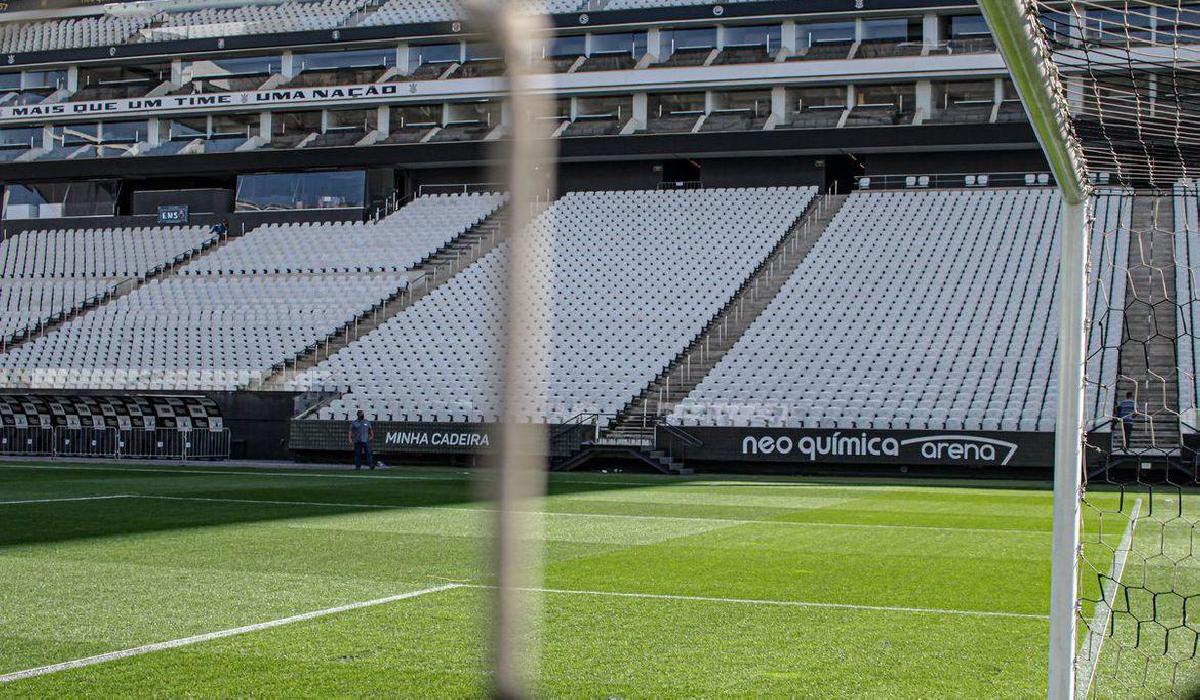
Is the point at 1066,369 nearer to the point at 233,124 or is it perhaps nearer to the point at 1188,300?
the point at 1188,300

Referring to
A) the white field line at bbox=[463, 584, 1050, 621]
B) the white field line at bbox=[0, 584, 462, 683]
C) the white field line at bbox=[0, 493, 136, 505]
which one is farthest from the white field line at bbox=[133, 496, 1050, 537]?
the white field line at bbox=[0, 584, 462, 683]

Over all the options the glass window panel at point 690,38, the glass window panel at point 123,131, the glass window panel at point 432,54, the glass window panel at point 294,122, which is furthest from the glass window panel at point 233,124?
the glass window panel at point 690,38

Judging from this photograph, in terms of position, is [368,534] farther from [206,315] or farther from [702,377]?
[206,315]

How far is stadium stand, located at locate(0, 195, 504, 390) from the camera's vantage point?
30.2 m

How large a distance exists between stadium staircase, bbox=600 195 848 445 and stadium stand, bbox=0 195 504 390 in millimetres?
6130

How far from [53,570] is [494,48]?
842cm

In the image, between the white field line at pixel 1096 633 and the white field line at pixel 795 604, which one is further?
the white field line at pixel 795 604

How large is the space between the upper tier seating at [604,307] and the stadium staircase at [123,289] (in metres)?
9.01

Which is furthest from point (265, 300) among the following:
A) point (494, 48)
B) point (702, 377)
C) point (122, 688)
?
point (494, 48)

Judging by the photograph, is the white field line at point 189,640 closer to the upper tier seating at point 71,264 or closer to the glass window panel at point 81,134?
the upper tier seating at point 71,264

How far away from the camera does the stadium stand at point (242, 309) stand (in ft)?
99.0

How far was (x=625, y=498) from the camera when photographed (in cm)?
1705

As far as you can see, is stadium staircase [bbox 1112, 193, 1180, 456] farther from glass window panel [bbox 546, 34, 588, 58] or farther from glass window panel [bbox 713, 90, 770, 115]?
glass window panel [bbox 546, 34, 588, 58]

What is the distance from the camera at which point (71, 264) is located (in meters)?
39.6
